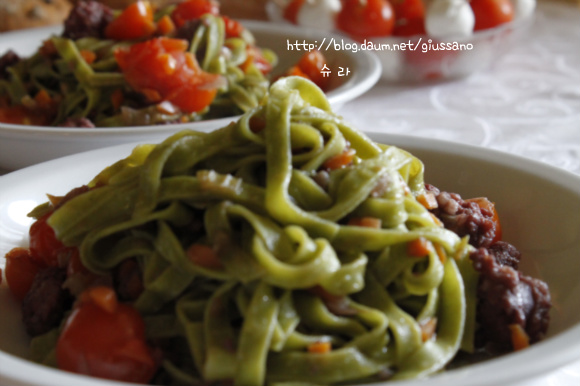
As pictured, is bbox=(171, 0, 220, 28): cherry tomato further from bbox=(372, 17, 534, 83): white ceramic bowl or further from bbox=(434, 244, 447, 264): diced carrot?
bbox=(434, 244, 447, 264): diced carrot

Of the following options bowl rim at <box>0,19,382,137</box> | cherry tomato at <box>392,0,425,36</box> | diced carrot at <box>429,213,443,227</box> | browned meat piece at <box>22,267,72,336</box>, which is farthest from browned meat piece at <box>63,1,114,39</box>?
diced carrot at <box>429,213,443,227</box>

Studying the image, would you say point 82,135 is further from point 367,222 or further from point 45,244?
point 367,222

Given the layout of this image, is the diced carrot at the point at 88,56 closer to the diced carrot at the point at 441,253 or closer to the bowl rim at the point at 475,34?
the bowl rim at the point at 475,34

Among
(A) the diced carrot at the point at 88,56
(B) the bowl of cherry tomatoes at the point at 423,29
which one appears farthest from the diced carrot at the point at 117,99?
(B) the bowl of cherry tomatoes at the point at 423,29

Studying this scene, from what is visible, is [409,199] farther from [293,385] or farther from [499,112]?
[499,112]

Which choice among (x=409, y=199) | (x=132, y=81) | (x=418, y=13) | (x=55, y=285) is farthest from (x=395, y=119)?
(x=55, y=285)

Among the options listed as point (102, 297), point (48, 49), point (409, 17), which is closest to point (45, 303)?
point (102, 297)
